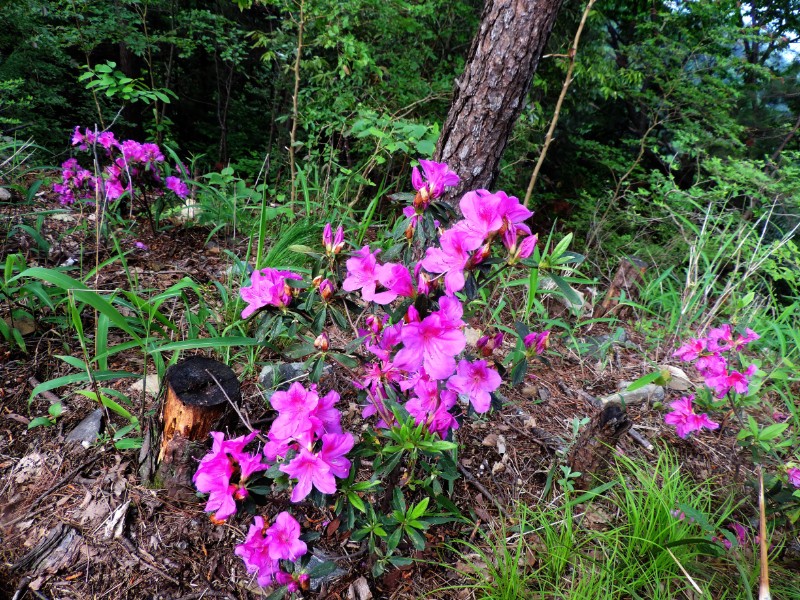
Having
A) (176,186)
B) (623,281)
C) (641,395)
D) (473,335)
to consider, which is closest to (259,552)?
(473,335)

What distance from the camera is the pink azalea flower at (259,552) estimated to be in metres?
1.08

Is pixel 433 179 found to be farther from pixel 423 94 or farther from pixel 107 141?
pixel 423 94

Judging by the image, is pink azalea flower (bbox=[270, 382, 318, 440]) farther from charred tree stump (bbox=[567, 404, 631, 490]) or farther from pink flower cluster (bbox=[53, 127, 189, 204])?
pink flower cluster (bbox=[53, 127, 189, 204])

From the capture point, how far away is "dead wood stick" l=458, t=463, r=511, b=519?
1493mm

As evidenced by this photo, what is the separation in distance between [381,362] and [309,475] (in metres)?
0.33

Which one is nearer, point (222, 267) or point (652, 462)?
point (652, 462)

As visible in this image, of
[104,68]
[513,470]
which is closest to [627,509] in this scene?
[513,470]

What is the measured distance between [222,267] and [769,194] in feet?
15.0

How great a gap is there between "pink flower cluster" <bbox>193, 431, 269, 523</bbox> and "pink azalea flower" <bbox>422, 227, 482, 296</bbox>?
59cm

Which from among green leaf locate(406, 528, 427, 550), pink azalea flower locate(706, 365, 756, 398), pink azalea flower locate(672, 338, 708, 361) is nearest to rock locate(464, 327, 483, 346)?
pink azalea flower locate(672, 338, 708, 361)

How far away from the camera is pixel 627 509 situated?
1.42 meters

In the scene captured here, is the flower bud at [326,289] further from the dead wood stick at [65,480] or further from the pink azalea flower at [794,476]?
the pink azalea flower at [794,476]

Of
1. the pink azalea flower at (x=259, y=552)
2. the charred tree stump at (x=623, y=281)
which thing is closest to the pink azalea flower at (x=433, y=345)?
the pink azalea flower at (x=259, y=552)

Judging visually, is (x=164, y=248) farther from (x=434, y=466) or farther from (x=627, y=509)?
(x=627, y=509)
